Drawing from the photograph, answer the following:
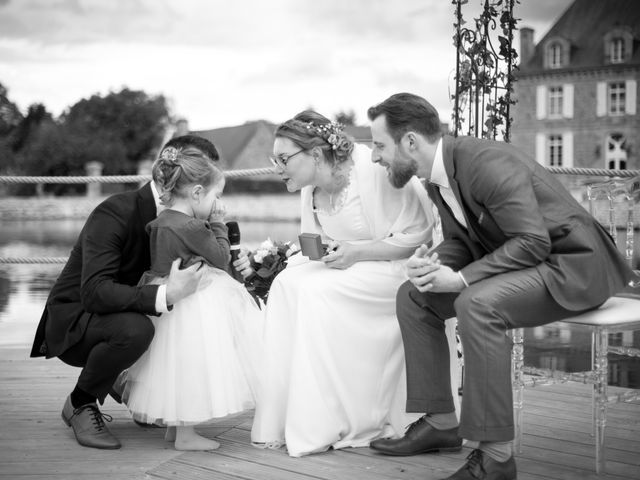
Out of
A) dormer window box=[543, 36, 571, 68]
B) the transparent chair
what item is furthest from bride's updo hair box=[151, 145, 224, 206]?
dormer window box=[543, 36, 571, 68]

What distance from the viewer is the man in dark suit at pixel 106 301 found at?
2824 mm

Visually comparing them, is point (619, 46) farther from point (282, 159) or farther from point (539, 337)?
point (282, 159)

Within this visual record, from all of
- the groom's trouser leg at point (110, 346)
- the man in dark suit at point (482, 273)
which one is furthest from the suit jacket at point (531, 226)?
the groom's trouser leg at point (110, 346)

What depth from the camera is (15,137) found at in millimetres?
60938

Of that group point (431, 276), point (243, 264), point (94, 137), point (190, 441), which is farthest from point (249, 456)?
point (94, 137)

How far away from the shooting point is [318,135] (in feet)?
10.2

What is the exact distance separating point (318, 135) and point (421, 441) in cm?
118

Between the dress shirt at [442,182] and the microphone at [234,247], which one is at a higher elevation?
the dress shirt at [442,182]

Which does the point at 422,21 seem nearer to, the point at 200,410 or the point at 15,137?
the point at 15,137

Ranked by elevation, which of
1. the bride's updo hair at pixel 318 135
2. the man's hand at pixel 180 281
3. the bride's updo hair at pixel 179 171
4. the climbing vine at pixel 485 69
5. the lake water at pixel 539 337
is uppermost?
the climbing vine at pixel 485 69

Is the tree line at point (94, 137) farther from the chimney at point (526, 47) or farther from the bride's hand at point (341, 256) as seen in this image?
the bride's hand at point (341, 256)

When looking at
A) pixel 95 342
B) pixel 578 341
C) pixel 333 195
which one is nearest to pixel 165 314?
pixel 95 342

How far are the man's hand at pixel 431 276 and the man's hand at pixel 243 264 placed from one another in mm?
964

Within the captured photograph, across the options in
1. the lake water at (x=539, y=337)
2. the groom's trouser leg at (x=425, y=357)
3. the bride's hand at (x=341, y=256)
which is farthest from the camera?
the lake water at (x=539, y=337)
